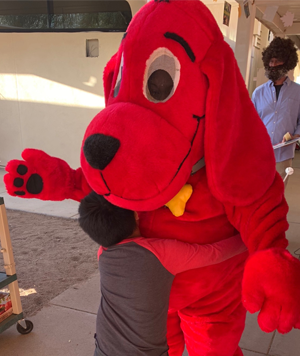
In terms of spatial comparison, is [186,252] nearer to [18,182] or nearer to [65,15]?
[18,182]

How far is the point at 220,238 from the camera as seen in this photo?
125 cm

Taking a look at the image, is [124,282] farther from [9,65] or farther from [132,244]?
[9,65]

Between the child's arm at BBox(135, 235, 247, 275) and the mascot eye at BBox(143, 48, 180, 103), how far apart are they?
435mm

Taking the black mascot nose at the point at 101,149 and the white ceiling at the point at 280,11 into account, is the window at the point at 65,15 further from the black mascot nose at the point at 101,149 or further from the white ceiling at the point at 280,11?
the black mascot nose at the point at 101,149

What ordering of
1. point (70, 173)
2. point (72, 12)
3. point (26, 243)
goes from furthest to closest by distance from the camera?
1. point (72, 12)
2. point (26, 243)
3. point (70, 173)

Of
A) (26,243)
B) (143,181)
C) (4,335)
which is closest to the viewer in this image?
(143,181)

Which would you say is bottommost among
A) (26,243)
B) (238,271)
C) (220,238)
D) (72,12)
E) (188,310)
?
(26,243)

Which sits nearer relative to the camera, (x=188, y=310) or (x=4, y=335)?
(x=188, y=310)

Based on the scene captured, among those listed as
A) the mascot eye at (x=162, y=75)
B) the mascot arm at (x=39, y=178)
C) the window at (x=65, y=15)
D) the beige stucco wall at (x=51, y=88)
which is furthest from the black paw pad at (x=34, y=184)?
the beige stucco wall at (x=51, y=88)

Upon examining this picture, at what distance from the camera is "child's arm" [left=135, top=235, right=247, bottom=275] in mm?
1096

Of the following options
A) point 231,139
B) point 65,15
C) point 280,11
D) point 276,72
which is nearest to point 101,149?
point 231,139

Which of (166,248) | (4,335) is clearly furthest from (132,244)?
(4,335)

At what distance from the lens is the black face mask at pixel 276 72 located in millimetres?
3332

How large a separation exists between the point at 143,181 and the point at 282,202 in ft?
1.56
